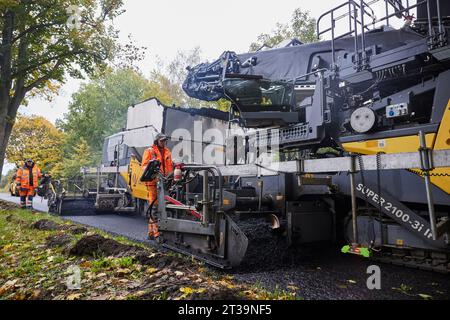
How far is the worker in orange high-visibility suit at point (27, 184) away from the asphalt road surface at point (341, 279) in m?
9.55

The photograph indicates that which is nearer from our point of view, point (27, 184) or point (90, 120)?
point (27, 184)

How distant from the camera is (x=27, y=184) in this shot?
10.7 m

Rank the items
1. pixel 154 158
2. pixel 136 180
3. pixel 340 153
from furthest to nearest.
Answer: pixel 136 180, pixel 154 158, pixel 340 153

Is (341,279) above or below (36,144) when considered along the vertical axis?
below

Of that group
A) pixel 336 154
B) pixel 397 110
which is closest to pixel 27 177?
pixel 336 154

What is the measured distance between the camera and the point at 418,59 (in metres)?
3.60

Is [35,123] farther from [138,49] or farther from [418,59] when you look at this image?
[418,59]

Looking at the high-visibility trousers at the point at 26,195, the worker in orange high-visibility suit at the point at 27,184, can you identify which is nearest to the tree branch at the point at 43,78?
the worker in orange high-visibility suit at the point at 27,184

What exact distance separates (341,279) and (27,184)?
10.7 metres

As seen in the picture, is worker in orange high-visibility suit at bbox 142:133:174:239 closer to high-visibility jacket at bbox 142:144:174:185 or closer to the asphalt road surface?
high-visibility jacket at bbox 142:144:174:185

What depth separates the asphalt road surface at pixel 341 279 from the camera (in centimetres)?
317

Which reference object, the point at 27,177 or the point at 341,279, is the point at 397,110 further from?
the point at 27,177
